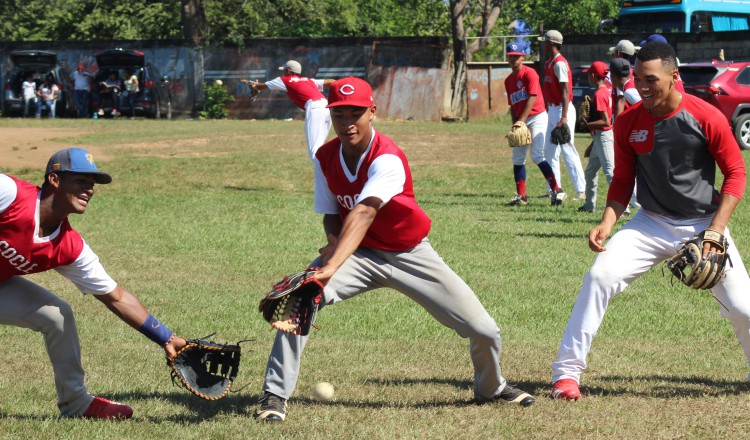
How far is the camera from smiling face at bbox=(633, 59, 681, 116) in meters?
5.75

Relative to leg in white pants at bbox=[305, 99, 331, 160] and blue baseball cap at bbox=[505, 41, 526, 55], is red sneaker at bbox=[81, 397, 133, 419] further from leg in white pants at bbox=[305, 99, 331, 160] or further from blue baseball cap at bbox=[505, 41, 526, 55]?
blue baseball cap at bbox=[505, 41, 526, 55]

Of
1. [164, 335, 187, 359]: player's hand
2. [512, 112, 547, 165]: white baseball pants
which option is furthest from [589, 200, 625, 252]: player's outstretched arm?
[512, 112, 547, 165]: white baseball pants

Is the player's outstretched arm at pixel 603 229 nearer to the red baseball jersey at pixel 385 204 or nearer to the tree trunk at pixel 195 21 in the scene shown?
the red baseball jersey at pixel 385 204

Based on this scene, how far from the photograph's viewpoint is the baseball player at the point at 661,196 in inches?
230

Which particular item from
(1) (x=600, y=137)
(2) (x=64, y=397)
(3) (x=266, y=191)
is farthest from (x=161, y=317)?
(3) (x=266, y=191)

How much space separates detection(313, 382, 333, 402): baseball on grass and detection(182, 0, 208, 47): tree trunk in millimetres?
34196

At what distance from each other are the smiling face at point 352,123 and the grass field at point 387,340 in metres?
1.53

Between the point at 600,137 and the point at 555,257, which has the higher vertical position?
the point at 600,137

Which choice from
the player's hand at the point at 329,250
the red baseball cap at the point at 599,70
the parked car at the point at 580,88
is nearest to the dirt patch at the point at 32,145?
the red baseball cap at the point at 599,70

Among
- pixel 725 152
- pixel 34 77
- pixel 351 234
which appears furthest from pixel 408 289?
pixel 34 77

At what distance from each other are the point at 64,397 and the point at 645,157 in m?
3.53

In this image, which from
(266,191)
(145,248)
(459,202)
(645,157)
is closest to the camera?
(645,157)

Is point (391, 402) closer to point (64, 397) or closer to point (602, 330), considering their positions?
point (64, 397)

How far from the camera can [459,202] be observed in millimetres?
15273
